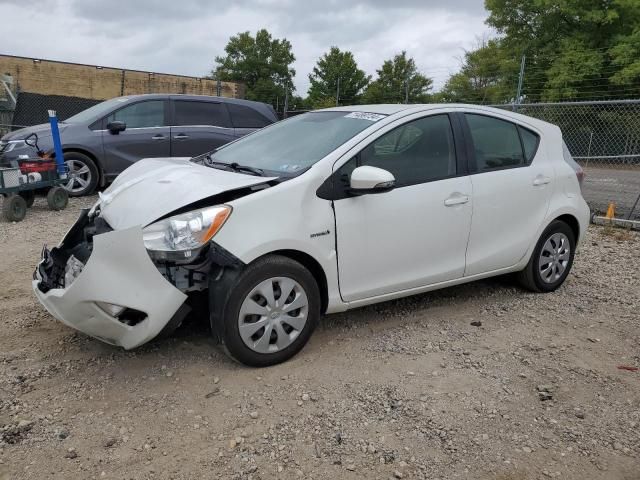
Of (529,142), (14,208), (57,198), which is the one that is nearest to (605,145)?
(529,142)

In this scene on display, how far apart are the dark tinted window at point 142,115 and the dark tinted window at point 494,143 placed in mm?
6404

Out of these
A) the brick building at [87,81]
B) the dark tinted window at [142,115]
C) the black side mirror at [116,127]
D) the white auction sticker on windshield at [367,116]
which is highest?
the brick building at [87,81]

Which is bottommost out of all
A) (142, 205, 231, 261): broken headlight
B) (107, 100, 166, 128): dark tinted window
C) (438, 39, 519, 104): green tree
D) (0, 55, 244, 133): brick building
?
(142, 205, 231, 261): broken headlight

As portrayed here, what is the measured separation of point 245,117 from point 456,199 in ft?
21.8

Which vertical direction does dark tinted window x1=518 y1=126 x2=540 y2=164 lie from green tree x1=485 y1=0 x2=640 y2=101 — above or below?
below

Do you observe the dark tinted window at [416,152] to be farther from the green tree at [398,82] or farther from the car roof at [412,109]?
the green tree at [398,82]

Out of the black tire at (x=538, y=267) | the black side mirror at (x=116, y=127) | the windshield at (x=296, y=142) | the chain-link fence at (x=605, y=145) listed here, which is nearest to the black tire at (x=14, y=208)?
the black side mirror at (x=116, y=127)

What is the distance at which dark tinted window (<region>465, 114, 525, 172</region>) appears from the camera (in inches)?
167

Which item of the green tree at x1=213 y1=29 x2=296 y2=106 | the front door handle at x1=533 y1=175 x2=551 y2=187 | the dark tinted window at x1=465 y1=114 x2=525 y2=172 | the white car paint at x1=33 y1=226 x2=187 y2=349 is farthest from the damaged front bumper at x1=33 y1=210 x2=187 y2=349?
the green tree at x1=213 y1=29 x2=296 y2=106

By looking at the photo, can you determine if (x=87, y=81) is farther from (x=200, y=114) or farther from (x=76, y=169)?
(x=76, y=169)

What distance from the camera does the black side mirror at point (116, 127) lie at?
8703 mm

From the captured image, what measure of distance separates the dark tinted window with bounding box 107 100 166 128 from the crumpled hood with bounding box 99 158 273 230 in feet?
18.0

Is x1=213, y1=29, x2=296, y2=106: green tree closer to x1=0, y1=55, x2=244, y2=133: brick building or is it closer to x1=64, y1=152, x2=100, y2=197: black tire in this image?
x1=0, y1=55, x2=244, y2=133: brick building

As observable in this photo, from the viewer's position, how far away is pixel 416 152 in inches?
154
